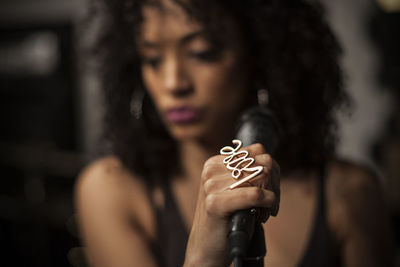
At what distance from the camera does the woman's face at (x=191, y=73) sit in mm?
544

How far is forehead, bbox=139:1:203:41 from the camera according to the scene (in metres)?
0.55

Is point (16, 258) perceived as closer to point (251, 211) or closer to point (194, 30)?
point (194, 30)

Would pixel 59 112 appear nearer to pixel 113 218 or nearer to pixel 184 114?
pixel 113 218

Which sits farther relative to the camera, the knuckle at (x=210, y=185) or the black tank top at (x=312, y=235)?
the black tank top at (x=312, y=235)

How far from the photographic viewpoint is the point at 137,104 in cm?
76

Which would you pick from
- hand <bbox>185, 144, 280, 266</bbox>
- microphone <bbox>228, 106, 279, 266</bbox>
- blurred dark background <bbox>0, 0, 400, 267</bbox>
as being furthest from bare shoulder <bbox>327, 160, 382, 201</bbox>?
blurred dark background <bbox>0, 0, 400, 267</bbox>

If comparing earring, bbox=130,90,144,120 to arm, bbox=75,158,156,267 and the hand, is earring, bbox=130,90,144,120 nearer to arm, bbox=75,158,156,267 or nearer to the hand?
arm, bbox=75,158,156,267

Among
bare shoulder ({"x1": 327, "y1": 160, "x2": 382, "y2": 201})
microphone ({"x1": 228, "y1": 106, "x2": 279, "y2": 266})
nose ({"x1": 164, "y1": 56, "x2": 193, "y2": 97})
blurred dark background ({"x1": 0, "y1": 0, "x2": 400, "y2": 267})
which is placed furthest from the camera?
blurred dark background ({"x1": 0, "y1": 0, "x2": 400, "y2": 267})

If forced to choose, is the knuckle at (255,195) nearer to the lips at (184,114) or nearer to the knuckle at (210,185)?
the knuckle at (210,185)

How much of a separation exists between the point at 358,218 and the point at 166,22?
0.47 meters

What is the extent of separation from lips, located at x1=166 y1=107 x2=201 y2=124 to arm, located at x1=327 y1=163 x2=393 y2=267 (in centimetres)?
28

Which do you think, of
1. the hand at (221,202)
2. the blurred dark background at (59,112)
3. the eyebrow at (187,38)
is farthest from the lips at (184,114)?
the blurred dark background at (59,112)

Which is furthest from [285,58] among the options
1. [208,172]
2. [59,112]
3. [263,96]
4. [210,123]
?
[59,112]

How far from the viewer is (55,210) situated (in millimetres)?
1841
